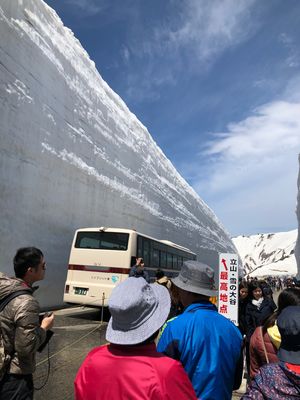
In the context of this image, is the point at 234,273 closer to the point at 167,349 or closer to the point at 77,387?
the point at 167,349

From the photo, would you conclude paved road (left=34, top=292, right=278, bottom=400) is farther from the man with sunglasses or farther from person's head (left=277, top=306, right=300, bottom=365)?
person's head (left=277, top=306, right=300, bottom=365)

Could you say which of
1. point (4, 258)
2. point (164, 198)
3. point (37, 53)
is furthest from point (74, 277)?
point (164, 198)

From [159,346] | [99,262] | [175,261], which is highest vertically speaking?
[175,261]

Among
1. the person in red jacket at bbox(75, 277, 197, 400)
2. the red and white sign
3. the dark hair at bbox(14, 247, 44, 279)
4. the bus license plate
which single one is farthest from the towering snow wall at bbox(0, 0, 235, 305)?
the person in red jacket at bbox(75, 277, 197, 400)

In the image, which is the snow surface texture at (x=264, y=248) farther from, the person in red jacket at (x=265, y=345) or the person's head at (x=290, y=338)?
the person's head at (x=290, y=338)

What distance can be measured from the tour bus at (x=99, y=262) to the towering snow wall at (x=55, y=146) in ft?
5.07

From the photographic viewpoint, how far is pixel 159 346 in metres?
2.08

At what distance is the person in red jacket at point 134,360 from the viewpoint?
1.33 metres

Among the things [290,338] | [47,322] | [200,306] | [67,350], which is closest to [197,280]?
[200,306]

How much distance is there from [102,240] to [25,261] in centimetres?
804

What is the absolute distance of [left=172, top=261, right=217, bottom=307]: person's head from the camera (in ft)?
7.39

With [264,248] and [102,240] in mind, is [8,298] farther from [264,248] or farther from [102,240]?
[264,248]

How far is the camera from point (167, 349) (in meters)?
1.99

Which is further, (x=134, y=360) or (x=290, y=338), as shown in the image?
(x=290, y=338)
